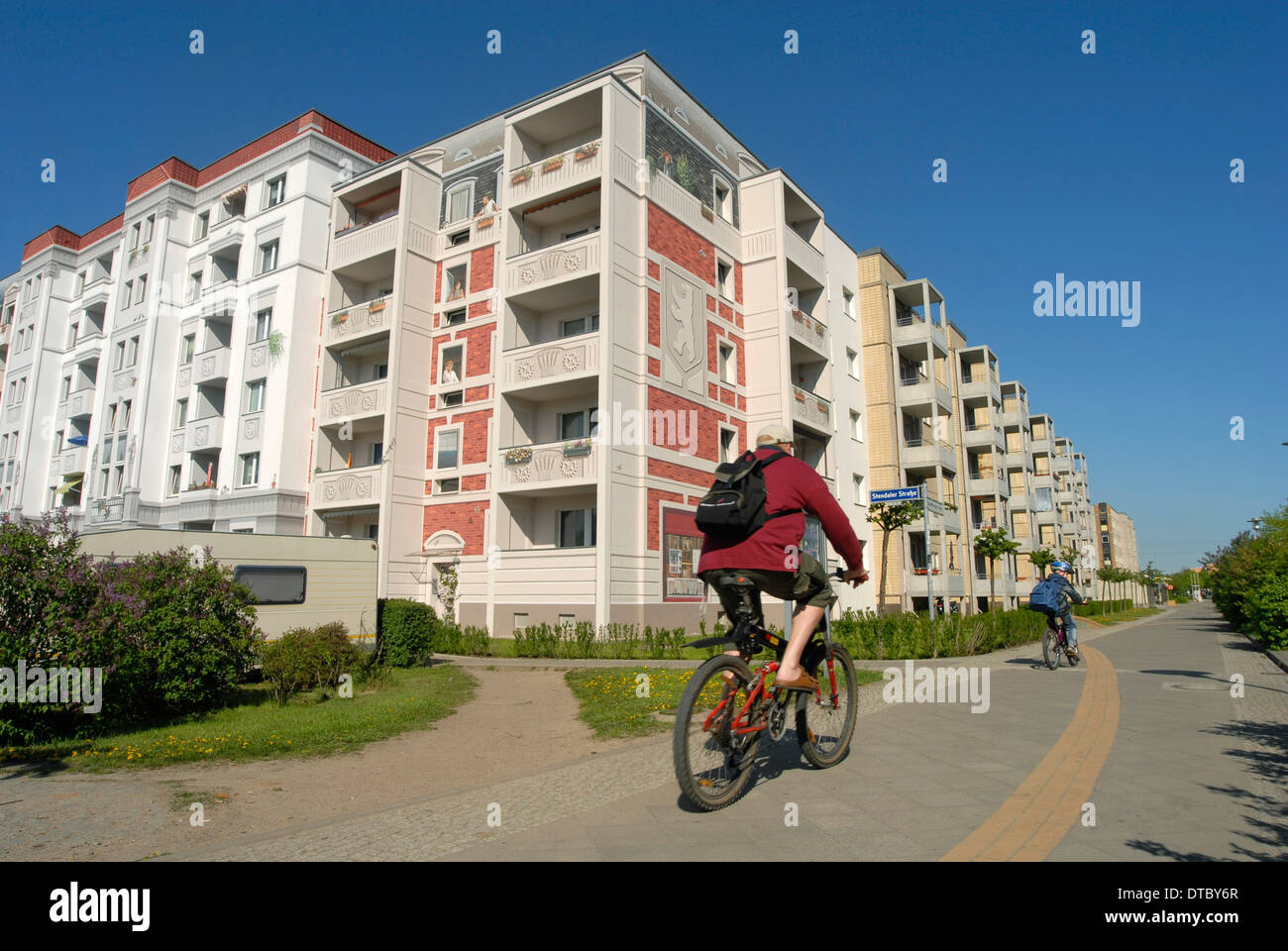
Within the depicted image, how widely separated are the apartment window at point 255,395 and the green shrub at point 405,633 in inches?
653

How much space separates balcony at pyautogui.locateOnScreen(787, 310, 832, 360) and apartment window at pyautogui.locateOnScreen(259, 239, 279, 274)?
19736 millimetres

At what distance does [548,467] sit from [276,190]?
18.2 meters

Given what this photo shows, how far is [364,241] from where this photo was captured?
27.6 meters

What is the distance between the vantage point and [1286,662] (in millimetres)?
13219

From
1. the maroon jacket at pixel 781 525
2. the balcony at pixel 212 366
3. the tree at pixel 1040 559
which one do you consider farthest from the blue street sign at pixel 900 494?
the tree at pixel 1040 559

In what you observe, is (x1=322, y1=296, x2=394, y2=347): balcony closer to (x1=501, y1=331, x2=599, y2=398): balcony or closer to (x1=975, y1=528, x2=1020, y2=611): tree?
(x1=501, y1=331, x2=599, y2=398): balcony

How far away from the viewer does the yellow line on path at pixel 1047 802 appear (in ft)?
11.9

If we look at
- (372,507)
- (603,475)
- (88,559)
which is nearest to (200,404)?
(372,507)

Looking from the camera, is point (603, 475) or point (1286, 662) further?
point (603, 475)

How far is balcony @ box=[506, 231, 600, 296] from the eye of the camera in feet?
74.1

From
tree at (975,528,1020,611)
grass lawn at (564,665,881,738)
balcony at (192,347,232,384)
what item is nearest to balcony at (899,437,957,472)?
tree at (975,528,1020,611)

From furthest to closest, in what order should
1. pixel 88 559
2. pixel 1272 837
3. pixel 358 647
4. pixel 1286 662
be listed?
pixel 1286 662, pixel 358 647, pixel 88 559, pixel 1272 837
